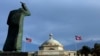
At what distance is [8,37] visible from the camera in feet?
112

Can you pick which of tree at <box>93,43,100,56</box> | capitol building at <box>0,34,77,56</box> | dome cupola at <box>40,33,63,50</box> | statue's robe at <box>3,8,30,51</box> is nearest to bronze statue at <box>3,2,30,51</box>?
statue's robe at <box>3,8,30,51</box>

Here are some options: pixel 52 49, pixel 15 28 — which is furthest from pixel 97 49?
pixel 52 49

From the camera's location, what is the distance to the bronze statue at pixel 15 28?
33.4 meters

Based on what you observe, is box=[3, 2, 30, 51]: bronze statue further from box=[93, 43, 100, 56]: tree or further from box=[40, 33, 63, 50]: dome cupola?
box=[40, 33, 63, 50]: dome cupola

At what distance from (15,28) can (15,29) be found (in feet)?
0.35

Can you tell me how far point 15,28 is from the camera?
33.9 metres

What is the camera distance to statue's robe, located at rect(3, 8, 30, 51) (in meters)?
33.4

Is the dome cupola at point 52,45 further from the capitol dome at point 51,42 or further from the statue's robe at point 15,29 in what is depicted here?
the statue's robe at point 15,29

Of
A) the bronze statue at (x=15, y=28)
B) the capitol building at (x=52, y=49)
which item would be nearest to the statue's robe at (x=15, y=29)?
the bronze statue at (x=15, y=28)

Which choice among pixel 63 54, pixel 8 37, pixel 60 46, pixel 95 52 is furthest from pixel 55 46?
pixel 8 37

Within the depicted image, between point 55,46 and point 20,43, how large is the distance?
61.0 meters

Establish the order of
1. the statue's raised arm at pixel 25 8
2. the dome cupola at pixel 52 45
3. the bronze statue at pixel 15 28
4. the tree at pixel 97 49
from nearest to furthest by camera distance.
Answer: the bronze statue at pixel 15 28, the statue's raised arm at pixel 25 8, the tree at pixel 97 49, the dome cupola at pixel 52 45

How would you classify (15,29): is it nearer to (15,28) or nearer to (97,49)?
(15,28)

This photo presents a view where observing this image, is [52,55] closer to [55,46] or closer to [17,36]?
[55,46]
